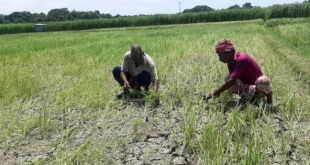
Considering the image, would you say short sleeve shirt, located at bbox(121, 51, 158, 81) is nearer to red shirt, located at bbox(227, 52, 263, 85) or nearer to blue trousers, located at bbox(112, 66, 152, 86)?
blue trousers, located at bbox(112, 66, 152, 86)

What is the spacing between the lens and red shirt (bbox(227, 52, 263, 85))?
8.04 feet

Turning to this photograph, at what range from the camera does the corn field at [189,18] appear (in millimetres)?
20188

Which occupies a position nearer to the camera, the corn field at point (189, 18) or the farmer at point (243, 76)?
the farmer at point (243, 76)

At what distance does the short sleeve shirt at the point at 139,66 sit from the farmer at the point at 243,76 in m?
0.77

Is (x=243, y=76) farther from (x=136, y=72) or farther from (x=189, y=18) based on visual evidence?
(x=189, y=18)

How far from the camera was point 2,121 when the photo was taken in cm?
242

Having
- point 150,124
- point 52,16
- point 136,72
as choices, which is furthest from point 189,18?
point 52,16

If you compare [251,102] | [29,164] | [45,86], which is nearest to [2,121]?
[29,164]

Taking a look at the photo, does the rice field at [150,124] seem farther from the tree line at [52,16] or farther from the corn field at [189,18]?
the tree line at [52,16]

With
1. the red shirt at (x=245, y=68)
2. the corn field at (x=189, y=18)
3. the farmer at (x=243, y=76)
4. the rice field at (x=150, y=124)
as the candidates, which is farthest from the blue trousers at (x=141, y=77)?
the corn field at (x=189, y=18)

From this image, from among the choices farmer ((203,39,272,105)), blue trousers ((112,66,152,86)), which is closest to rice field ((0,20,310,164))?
farmer ((203,39,272,105))

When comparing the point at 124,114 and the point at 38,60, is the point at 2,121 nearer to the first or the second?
the point at 124,114

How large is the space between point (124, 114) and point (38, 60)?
396 cm

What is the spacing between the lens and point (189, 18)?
26.3 metres
